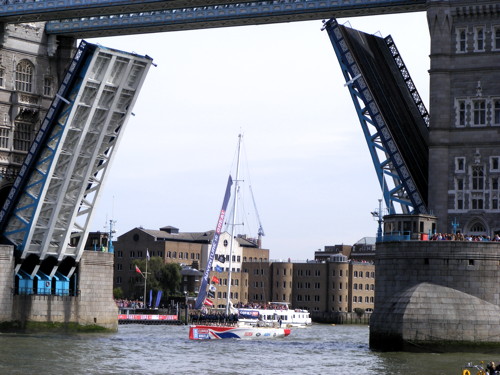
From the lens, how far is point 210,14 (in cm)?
6391

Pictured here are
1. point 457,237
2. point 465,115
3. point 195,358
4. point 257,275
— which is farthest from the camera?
point 257,275

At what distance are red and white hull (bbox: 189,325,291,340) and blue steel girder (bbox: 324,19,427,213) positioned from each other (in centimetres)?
1563

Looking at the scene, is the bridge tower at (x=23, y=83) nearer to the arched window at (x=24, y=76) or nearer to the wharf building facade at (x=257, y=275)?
the arched window at (x=24, y=76)

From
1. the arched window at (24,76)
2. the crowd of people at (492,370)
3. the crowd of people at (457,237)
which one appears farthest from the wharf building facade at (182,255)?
the crowd of people at (492,370)

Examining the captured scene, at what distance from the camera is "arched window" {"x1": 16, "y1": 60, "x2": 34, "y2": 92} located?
7012 centimetres

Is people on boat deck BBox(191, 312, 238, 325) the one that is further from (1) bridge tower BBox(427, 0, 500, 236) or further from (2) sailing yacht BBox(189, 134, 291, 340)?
(1) bridge tower BBox(427, 0, 500, 236)

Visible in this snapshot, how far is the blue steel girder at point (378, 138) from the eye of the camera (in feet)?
195

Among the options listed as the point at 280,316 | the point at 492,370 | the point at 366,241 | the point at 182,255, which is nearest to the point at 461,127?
the point at 492,370

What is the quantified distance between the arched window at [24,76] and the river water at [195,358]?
554 inches

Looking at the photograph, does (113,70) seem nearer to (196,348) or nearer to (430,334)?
(196,348)

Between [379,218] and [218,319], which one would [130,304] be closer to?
[218,319]

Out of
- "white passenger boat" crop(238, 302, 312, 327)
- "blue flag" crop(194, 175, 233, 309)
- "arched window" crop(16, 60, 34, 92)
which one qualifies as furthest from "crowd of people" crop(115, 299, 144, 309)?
"arched window" crop(16, 60, 34, 92)

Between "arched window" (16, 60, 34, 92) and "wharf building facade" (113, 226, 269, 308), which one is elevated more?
"arched window" (16, 60, 34, 92)

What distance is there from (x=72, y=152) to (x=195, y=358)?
1369 cm
